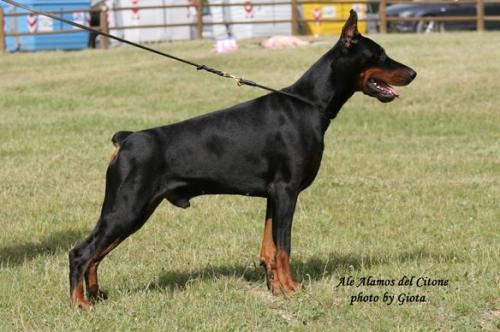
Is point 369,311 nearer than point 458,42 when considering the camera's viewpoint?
Yes

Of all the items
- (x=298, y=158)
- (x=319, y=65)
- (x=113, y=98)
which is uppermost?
(x=319, y=65)

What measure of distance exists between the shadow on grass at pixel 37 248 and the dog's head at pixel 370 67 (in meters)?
3.24

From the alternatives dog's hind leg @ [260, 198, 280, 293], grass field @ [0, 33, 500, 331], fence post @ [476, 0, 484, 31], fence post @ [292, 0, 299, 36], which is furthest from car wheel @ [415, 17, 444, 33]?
dog's hind leg @ [260, 198, 280, 293]

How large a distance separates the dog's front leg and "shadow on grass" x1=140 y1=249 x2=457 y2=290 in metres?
0.46

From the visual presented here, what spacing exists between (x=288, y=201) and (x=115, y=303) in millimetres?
1389

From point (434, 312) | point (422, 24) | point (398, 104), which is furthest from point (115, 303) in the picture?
point (422, 24)

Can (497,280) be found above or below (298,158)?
below

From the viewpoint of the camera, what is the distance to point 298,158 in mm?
6574

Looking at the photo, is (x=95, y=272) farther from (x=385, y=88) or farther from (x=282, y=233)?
(x=385, y=88)

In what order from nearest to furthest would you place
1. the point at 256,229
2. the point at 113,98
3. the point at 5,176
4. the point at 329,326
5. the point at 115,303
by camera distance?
the point at 329,326 < the point at 115,303 < the point at 256,229 < the point at 5,176 < the point at 113,98

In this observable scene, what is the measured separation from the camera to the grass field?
20.6ft

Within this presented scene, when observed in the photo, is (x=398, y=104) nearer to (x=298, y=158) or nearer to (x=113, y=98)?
(x=113, y=98)

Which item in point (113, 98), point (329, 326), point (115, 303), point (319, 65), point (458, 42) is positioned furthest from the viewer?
point (458, 42)

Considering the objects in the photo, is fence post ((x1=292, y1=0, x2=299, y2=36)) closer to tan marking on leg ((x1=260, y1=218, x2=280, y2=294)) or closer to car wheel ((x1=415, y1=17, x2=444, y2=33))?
car wheel ((x1=415, y1=17, x2=444, y2=33))
